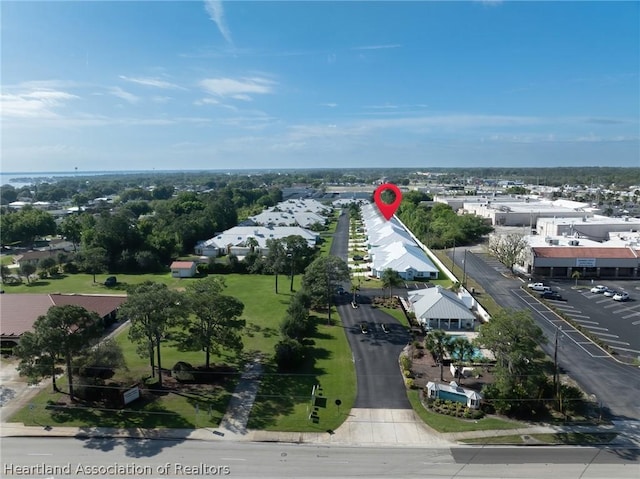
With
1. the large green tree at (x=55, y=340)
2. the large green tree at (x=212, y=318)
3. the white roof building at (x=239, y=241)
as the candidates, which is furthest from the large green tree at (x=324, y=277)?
the white roof building at (x=239, y=241)

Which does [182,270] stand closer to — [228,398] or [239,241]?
[239,241]

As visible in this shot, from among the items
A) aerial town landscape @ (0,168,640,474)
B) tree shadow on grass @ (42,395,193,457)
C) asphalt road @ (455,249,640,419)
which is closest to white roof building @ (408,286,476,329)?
aerial town landscape @ (0,168,640,474)

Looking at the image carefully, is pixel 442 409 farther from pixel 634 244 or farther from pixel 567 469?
pixel 634 244

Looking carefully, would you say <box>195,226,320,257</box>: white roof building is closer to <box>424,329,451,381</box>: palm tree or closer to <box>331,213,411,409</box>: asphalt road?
<box>331,213,411,409</box>: asphalt road

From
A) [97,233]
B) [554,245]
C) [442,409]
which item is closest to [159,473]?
[442,409]

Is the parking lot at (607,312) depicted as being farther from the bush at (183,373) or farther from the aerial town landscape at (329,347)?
the bush at (183,373)
